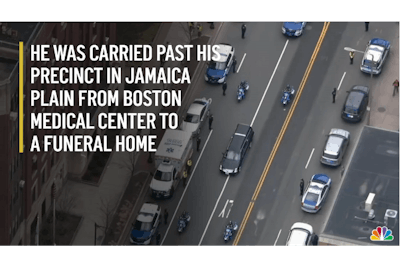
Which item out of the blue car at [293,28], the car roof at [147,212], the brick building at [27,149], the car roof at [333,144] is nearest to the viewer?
the brick building at [27,149]

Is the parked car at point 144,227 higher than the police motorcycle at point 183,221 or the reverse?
the reverse

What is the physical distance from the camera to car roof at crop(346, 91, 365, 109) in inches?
6280

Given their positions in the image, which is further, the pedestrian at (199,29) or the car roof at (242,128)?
the pedestrian at (199,29)

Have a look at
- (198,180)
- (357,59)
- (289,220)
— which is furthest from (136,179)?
(357,59)

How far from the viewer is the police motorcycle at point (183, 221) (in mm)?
149750

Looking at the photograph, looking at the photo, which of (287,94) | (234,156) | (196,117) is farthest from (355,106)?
(196,117)

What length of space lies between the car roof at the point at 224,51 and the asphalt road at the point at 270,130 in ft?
7.13

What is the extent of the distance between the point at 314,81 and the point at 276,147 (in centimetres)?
1058

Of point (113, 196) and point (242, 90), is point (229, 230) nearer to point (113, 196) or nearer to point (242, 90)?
point (113, 196)

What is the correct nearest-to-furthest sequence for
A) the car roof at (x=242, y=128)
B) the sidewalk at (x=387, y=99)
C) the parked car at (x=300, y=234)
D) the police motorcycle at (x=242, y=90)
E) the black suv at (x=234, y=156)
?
the parked car at (x=300, y=234), the black suv at (x=234, y=156), the car roof at (x=242, y=128), the sidewalk at (x=387, y=99), the police motorcycle at (x=242, y=90)

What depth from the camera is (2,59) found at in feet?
449

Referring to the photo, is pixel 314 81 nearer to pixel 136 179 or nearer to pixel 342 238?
pixel 136 179

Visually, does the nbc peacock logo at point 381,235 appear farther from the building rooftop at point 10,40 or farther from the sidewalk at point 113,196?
the building rooftop at point 10,40

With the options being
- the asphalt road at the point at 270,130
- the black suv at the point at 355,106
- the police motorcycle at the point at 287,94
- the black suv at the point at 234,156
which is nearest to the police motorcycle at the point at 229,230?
the asphalt road at the point at 270,130
